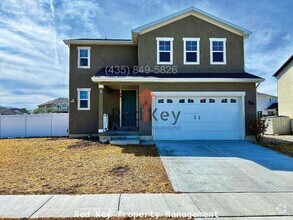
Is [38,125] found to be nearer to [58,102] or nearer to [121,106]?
[121,106]

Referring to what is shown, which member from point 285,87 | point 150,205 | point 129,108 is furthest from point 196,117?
point 285,87

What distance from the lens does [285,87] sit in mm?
23703

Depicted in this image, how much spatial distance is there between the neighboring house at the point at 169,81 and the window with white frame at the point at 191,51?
0.06m

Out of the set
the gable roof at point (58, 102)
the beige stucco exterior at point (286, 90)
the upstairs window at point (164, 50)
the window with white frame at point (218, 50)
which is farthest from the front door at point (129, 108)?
the gable roof at point (58, 102)

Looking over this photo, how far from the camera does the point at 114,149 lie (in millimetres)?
12047

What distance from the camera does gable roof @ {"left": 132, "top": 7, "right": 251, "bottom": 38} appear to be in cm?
1544

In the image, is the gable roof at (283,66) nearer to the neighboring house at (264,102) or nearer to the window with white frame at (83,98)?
the window with white frame at (83,98)

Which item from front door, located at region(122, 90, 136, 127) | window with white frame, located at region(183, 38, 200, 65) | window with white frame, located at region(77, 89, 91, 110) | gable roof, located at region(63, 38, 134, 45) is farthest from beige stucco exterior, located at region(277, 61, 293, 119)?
window with white frame, located at region(77, 89, 91, 110)

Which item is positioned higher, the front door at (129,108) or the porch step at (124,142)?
the front door at (129,108)

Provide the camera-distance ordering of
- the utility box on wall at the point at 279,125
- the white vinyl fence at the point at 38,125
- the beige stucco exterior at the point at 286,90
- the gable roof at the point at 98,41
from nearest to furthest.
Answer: the gable roof at the point at 98,41 < the white vinyl fence at the point at 38,125 < the utility box on wall at the point at 279,125 < the beige stucco exterior at the point at 286,90

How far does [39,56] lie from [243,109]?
55.8ft

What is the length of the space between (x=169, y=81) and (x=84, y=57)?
714 cm

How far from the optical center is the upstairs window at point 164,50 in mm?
15581

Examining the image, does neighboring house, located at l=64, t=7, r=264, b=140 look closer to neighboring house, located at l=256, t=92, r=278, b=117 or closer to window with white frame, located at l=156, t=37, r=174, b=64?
window with white frame, located at l=156, t=37, r=174, b=64
